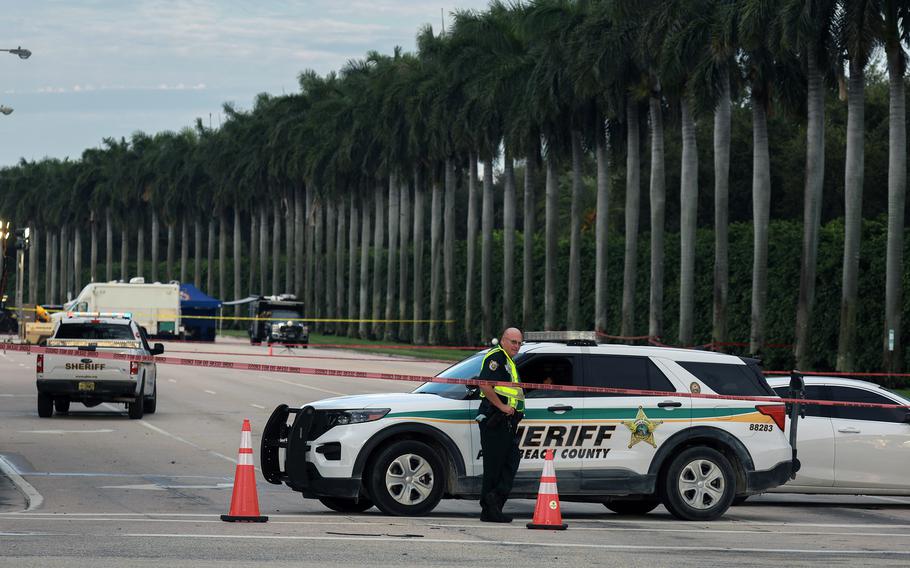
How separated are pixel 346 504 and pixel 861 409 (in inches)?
230

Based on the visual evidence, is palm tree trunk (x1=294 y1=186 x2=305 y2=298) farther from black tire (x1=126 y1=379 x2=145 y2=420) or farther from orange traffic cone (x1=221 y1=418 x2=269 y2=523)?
orange traffic cone (x1=221 y1=418 x2=269 y2=523)

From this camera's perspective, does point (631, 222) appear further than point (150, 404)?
Yes

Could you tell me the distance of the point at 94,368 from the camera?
1134 inches

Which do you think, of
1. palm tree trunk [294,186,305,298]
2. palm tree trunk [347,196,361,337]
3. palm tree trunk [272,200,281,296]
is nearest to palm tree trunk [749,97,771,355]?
palm tree trunk [347,196,361,337]

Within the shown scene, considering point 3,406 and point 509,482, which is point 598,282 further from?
point 509,482

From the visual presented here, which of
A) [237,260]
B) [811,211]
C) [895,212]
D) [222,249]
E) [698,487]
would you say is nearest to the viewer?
[698,487]

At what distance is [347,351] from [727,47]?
33.7 metres

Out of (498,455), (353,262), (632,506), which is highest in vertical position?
(353,262)

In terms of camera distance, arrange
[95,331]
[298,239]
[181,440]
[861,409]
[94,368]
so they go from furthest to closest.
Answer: [298,239]
[95,331]
[94,368]
[181,440]
[861,409]

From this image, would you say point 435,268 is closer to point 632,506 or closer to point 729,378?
point 632,506

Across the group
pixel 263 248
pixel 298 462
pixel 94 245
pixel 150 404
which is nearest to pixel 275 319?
pixel 263 248

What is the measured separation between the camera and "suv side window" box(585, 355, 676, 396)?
1557cm

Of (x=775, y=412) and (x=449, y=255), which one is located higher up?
(x=449, y=255)

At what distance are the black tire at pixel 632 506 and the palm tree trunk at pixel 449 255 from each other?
64.9 metres
